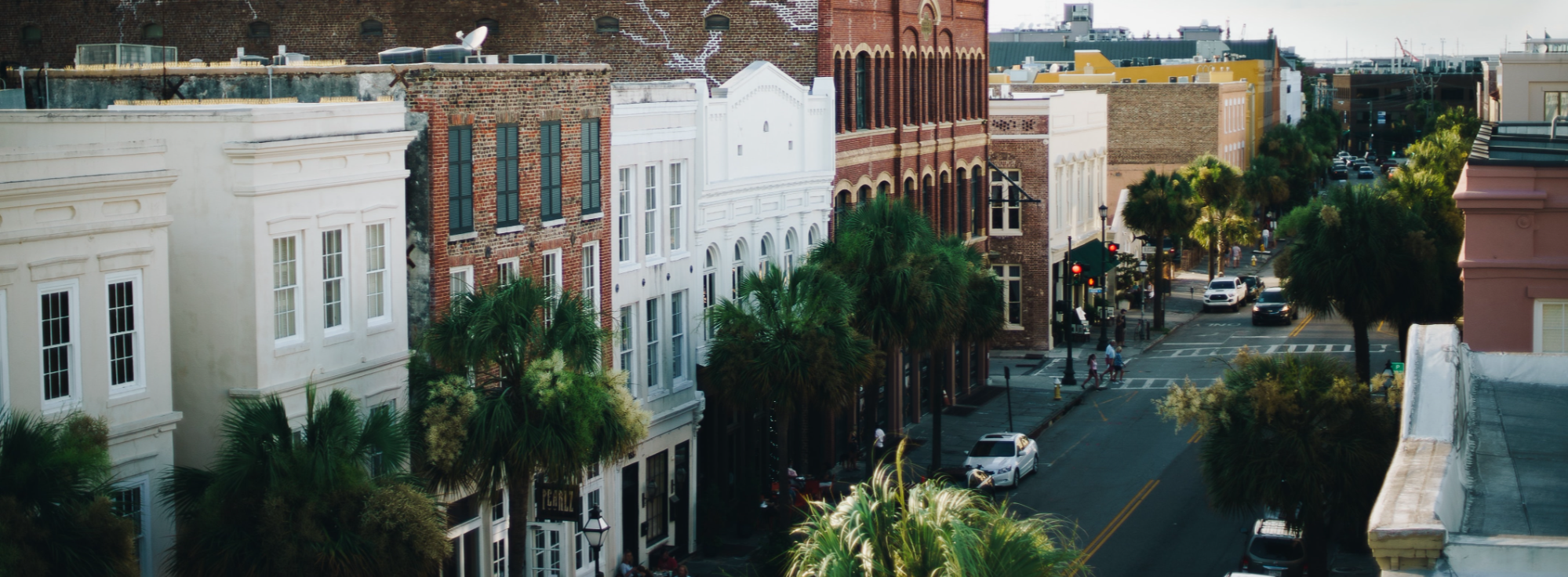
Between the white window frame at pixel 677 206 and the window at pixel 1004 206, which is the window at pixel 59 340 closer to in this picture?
the white window frame at pixel 677 206

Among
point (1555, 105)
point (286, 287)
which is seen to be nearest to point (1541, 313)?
point (286, 287)

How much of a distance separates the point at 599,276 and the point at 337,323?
25.5 feet

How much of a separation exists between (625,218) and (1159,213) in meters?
36.6

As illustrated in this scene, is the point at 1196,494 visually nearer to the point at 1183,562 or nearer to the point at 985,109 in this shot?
the point at 1183,562

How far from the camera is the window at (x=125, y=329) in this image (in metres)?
21.0

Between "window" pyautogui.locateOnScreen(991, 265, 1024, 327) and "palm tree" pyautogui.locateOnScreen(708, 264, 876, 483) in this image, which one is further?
"window" pyautogui.locateOnScreen(991, 265, 1024, 327)

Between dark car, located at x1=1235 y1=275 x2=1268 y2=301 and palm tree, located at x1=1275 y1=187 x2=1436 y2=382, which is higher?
palm tree, located at x1=1275 y1=187 x2=1436 y2=382

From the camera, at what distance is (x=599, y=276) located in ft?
105

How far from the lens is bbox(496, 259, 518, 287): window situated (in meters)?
28.3

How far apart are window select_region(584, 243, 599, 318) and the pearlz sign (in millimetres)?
5095

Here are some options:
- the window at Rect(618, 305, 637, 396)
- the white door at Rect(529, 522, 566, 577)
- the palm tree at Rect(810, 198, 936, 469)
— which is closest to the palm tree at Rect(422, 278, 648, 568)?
the white door at Rect(529, 522, 566, 577)

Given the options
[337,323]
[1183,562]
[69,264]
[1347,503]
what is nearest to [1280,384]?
[1347,503]

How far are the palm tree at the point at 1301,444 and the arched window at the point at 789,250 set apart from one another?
40.9 feet

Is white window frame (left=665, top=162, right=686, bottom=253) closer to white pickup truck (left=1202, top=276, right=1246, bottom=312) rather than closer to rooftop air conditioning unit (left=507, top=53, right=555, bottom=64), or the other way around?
rooftop air conditioning unit (left=507, top=53, right=555, bottom=64)
